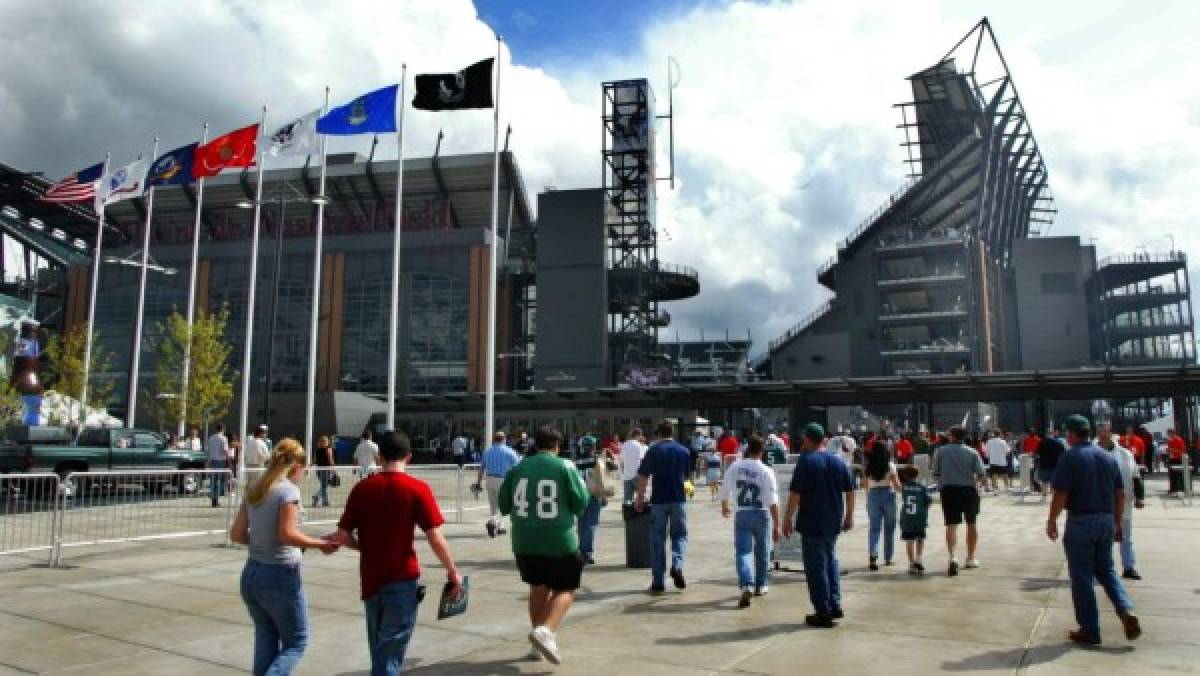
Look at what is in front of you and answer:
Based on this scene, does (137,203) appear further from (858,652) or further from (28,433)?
(858,652)

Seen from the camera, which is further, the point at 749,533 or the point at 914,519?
the point at 914,519

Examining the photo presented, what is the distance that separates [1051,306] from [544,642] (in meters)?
83.0

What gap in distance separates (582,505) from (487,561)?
5745mm

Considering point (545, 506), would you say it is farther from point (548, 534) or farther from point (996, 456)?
point (996, 456)

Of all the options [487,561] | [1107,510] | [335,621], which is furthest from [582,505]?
[487,561]

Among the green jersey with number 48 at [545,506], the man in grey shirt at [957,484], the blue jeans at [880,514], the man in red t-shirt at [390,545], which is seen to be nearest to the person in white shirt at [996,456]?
the blue jeans at [880,514]

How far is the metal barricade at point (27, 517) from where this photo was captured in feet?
38.9

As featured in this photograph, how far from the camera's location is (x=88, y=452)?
71.5 ft

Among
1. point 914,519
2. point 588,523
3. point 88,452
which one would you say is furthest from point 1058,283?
point 588,523

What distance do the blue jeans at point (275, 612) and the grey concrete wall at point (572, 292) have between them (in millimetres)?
61249

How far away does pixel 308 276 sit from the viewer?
69.1 m

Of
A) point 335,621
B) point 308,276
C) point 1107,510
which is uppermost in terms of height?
point 308,276

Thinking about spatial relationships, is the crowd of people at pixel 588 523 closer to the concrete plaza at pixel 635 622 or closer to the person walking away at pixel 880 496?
the person walking away at pixel 880 496

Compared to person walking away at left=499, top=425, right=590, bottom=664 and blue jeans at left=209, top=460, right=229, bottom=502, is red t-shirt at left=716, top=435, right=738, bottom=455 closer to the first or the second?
blue jeans at left=209, top=460, right=229, bottom=502
